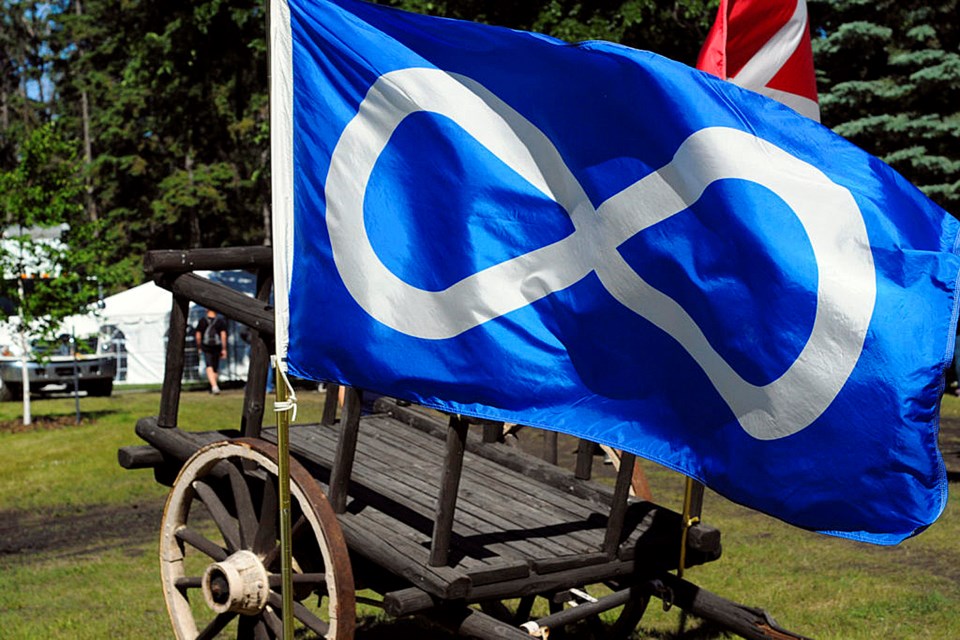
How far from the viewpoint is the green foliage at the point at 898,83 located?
21.1 meters

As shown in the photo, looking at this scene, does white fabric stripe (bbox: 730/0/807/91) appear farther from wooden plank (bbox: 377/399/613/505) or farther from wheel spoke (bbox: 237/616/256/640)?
wheel spoke (bbox: 237/616/256/640)

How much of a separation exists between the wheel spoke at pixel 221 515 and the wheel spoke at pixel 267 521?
267 mm

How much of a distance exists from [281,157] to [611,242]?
1.20 meters

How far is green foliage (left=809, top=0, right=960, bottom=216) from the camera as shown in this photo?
2112 cm

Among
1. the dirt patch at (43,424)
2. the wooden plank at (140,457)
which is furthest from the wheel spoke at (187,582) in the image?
the dirt patch at (43,424)

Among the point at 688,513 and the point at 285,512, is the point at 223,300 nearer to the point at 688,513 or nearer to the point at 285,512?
the point at 285,512

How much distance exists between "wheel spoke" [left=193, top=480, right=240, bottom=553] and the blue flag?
1.42 meters

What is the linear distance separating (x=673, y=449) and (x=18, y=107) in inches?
2219

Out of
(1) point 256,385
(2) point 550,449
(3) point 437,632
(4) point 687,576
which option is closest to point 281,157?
(1) point 256,385

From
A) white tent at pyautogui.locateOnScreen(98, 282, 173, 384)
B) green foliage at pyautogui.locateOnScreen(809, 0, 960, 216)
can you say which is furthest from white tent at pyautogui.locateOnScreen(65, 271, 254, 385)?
green foliage at pyautogui.locateOnScreen(809, 0, 960, 216)

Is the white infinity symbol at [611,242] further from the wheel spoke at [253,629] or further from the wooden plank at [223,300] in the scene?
the wheel spoke at [253,629]

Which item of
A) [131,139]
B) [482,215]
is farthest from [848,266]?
[131,139]

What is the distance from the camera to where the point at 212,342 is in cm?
2270

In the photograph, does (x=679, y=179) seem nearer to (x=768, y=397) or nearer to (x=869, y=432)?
(x=768, y=397)
